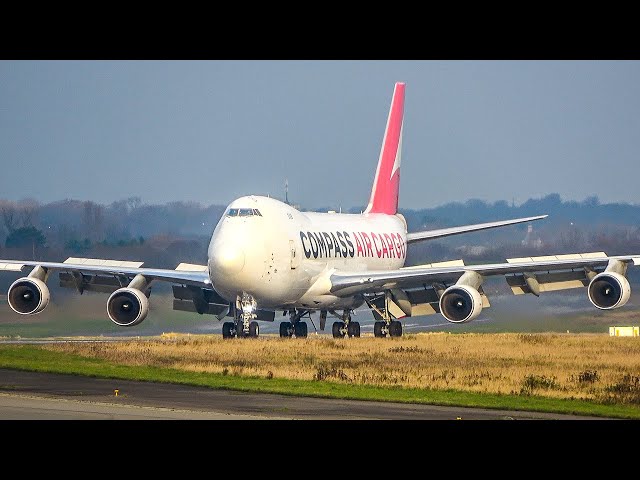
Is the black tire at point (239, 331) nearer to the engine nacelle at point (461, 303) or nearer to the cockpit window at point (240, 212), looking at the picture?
the cockpit window at point (240, 212)

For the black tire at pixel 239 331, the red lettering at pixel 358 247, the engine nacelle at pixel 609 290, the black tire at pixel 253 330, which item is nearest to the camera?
the engine nacelle at pixel 609 290

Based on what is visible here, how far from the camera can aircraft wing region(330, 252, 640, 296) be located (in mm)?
45531

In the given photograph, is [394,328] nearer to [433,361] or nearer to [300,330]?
[300,330]

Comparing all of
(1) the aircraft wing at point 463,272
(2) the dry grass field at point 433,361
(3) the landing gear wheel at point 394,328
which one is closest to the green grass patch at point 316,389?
(2) the dry grass field at point 433,361

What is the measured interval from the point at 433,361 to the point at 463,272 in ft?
33.6

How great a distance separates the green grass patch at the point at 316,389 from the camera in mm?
25938

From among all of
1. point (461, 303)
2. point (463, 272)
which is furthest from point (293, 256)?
point (461, 303)

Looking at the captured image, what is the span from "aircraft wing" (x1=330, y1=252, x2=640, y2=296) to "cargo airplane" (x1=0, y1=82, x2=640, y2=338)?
0.05m

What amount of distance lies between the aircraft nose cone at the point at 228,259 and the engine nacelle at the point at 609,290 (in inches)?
461

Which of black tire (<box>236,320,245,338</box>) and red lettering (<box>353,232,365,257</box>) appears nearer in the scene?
black tire (<box>236,320,245,338</box>)

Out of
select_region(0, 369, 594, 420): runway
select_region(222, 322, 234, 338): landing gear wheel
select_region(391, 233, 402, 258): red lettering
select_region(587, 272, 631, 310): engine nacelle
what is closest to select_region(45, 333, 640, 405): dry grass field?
select_region(587, 272, 631, 310): engine nacelle

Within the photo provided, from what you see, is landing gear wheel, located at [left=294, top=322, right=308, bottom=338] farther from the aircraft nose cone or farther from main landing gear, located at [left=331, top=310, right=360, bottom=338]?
the aircraft nose cone

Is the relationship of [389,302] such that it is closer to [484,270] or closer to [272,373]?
[484,270]

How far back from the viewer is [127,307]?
45.8 meters
